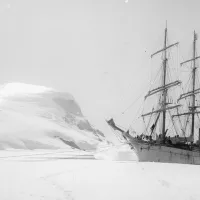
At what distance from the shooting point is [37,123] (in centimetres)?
12225

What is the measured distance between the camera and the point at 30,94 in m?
188

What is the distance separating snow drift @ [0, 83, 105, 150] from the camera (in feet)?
302

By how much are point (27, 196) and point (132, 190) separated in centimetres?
553

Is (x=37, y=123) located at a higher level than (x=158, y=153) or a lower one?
higher

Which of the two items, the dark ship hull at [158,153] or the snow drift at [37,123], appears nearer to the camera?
the dark ship hull at [158,153]

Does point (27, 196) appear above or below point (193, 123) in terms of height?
below

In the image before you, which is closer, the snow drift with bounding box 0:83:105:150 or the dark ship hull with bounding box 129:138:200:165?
the dark ship hull with bounding box 129:138:200:165

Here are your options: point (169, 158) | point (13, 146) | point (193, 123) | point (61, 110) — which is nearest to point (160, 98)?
point (193, 123)

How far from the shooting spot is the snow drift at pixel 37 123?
92.1 meters

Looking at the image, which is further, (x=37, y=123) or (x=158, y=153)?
(x=37, y=123)

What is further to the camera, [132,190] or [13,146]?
[13,146]

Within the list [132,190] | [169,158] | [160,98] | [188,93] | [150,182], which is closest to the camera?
[132,190]

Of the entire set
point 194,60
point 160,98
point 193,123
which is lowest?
point 193,123

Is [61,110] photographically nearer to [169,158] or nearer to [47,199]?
[169,158]
